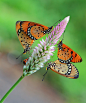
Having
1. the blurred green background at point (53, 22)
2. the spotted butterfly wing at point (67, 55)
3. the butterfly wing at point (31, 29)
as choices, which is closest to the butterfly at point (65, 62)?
the spotted butterfly wing at point (67, 55)

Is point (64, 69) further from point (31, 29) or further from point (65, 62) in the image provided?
point (31, 29)

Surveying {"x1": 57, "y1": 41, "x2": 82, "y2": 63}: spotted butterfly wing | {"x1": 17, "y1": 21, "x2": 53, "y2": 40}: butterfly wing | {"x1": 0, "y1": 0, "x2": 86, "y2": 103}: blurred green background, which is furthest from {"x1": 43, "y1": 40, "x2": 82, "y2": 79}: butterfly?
{"x1": 0, "y1": 0, "x2": 86, "y2": 103}: blurred green background

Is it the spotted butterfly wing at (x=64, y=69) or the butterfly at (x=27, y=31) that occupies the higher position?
the butterfly at (x=27, y=31)

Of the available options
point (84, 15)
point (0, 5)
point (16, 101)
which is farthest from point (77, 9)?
point (16, 101)

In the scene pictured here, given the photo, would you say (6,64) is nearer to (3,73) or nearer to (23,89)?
(3,73)

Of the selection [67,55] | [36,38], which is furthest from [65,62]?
[36,38]

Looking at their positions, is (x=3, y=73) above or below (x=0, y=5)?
below

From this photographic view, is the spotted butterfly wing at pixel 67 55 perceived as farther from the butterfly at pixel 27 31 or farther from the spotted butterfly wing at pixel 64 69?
the butterfly at pixel 27 31
